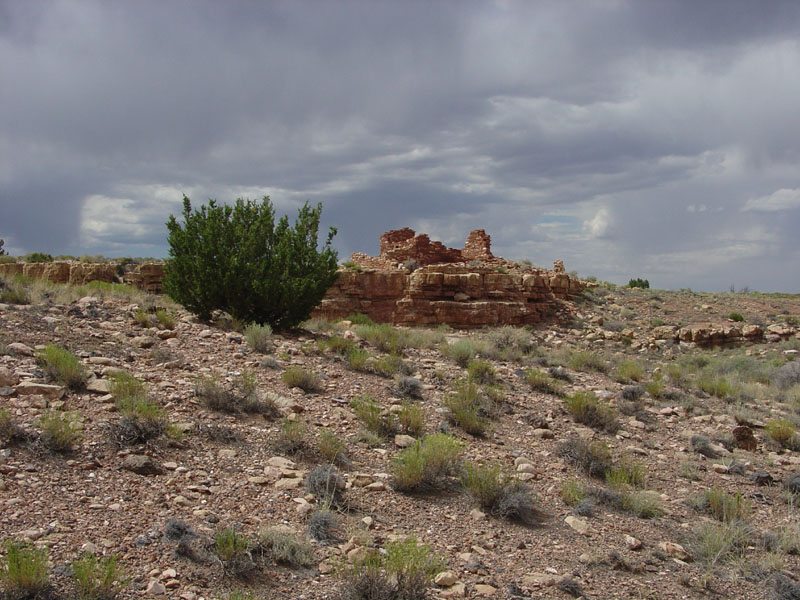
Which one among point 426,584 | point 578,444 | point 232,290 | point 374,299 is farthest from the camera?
point 374,299

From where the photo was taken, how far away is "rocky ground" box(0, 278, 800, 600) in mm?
4684

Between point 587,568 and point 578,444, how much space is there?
2964mm

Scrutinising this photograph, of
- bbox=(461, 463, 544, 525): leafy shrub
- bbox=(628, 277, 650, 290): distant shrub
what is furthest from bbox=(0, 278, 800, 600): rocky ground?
bbox=(628, 277, 650, 290): distant shrub

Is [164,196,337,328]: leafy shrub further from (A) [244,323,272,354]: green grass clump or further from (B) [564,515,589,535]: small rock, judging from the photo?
(B) [564,515,589,535]: small rock

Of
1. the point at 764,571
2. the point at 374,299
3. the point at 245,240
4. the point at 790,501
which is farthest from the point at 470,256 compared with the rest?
the point at 764,571

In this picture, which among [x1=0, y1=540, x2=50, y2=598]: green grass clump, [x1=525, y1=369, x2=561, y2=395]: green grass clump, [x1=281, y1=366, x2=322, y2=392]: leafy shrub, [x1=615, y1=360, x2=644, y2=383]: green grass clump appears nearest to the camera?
[x1=0, y1=540, x2=50, y2=598]: green grass clump

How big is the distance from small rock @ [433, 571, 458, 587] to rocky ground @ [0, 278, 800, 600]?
0.12 feet

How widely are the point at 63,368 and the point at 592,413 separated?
26.9 feet

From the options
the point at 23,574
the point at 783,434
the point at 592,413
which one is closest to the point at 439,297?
the point at 592,413

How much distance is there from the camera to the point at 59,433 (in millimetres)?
5625

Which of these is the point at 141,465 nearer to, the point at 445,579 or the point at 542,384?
the point at 445,579

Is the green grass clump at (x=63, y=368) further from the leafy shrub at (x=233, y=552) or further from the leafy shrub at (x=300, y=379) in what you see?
the leafy shrub at (x=233, y=552)

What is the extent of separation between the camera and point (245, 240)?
14320 mm

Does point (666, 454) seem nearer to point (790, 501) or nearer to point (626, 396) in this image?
point (790, 501)
